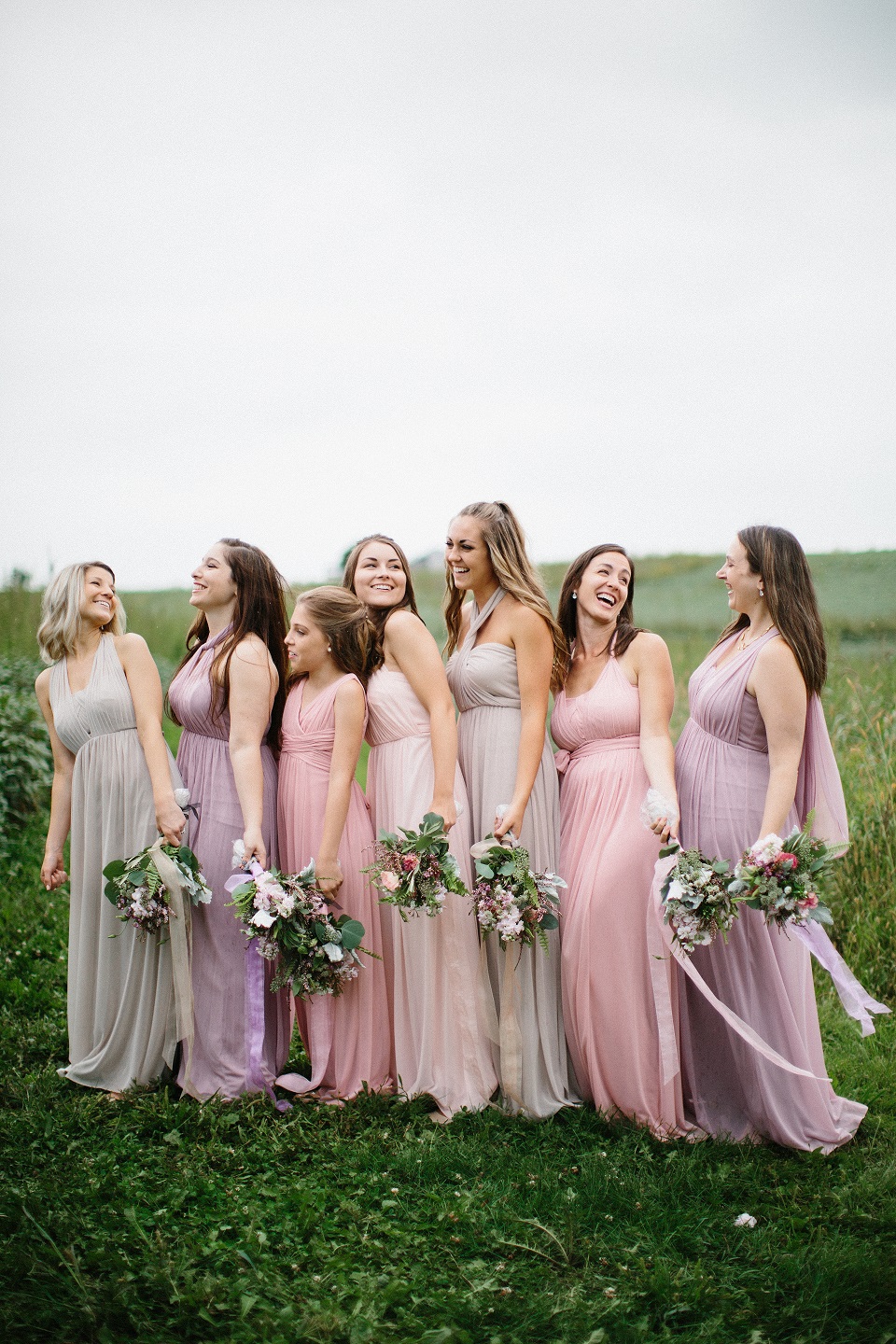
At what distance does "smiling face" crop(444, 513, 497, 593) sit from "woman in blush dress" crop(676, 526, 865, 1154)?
3.72 feet

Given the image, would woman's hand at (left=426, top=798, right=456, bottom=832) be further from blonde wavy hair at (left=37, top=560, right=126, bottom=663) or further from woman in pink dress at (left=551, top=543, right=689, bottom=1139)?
blonde wavy hair at (left=37, top=560, right=126, bottom=663)

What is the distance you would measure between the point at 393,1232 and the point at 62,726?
2846 mm

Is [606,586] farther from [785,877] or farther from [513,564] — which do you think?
[785,877]

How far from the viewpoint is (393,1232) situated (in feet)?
12.2

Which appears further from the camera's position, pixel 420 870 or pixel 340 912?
pixel 340 912

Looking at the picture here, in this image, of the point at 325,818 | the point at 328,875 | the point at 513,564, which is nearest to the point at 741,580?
the point at 513,564

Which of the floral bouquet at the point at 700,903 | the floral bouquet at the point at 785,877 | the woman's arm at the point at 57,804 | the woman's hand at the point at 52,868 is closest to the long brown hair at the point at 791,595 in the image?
the floral bouquet at the point at 785,877

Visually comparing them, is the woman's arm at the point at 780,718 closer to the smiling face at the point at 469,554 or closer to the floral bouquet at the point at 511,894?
the floral bouquet at the point at 511,894

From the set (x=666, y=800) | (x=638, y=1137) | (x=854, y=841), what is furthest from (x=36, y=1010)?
(x=854, y=841)

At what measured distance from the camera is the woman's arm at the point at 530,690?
4680 millimetres

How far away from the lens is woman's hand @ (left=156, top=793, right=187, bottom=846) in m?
4.84

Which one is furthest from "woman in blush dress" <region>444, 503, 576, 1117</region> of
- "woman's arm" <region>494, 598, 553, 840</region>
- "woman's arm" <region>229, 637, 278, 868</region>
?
"woman's arm" <region>229, 637, 278, 868</region>

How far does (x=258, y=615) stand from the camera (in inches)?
198

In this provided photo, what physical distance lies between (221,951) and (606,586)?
255cm
